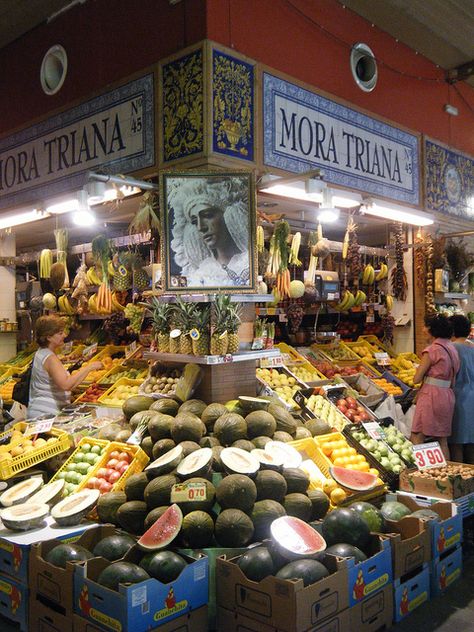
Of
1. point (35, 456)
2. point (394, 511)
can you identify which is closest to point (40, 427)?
point (35, 456)

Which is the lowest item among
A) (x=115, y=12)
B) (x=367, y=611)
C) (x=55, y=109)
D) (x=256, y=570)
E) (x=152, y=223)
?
(x=367, y=611)

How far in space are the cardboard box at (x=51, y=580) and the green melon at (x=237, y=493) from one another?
0.81 m

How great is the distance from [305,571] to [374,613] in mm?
578

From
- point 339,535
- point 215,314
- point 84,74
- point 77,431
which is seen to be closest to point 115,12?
point 84,74

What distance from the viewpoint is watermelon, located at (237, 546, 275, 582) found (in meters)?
2.85

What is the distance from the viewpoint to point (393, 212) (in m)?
6.12

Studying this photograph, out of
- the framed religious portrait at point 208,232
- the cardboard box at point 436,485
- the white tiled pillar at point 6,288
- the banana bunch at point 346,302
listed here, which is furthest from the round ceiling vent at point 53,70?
the cardboard box at point 436,485

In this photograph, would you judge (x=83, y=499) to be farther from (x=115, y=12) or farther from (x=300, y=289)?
(x=115, y=12)

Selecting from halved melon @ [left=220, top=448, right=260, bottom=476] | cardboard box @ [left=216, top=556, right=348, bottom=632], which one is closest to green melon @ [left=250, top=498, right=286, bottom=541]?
halved melon @ [left=220, top=448, right=260, bottom=476]

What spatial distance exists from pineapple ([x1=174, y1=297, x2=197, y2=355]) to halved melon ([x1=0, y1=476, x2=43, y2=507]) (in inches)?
54.4

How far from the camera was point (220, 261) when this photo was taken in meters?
4.77

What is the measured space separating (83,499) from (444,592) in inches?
90.7

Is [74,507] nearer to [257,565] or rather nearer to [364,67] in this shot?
[257,565]

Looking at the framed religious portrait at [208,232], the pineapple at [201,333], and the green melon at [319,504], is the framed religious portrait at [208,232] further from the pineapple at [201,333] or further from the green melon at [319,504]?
the green melon at [319,504]
